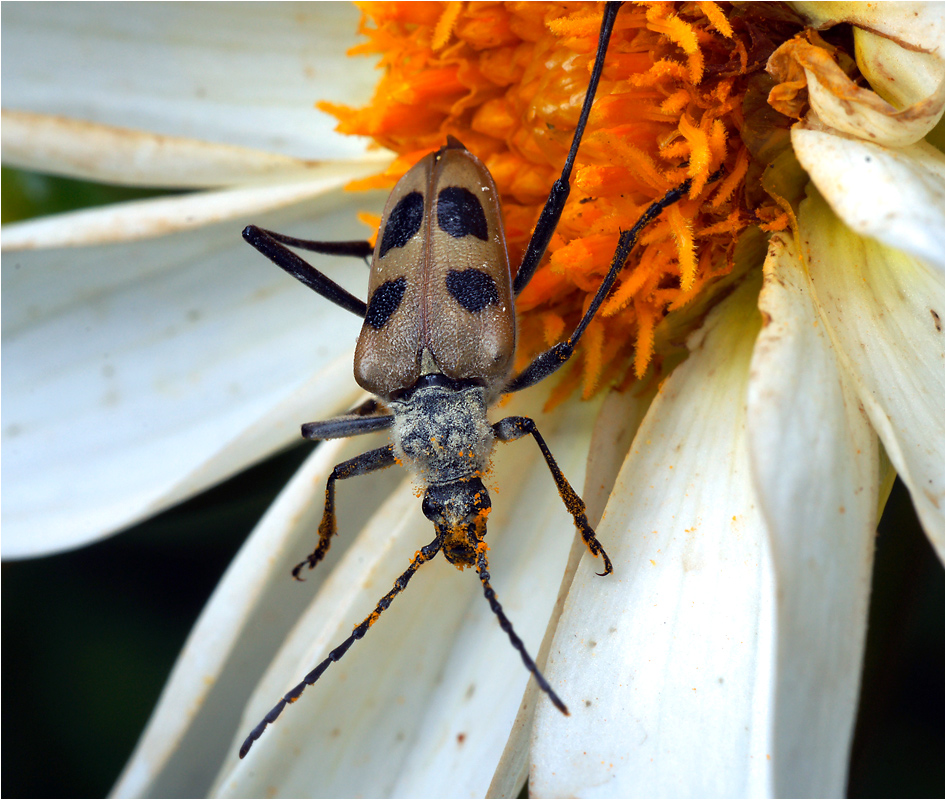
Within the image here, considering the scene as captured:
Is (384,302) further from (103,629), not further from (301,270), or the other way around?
Answer: (103,629)

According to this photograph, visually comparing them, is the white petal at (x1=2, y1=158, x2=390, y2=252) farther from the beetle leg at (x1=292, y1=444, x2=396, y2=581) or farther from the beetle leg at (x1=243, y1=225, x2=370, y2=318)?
the beetle leg at (x1=292, y1=444, x2=396, y2=581)

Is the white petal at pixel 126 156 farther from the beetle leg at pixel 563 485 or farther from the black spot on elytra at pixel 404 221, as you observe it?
the beetle leg at pixel 563 485

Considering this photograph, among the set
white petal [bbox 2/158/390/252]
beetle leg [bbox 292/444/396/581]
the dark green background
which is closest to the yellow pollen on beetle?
white petal [bbox 2/158/390/252]

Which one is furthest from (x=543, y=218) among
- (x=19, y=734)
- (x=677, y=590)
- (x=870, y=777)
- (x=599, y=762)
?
(x=19, y=734)

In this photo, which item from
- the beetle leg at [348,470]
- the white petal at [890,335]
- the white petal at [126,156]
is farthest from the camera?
the white petal at [126,156]

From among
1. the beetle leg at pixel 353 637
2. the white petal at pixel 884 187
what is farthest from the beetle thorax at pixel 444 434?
the white petal at pixel 884 187

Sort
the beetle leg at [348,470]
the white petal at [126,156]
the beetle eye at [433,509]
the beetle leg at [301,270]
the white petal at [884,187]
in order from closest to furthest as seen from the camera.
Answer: the white petal at [884,187] → the beetle eye at [433,509] → the beetle leg at [348,470] → the beetle leg at [301,270] → the white petal at [126,156]
